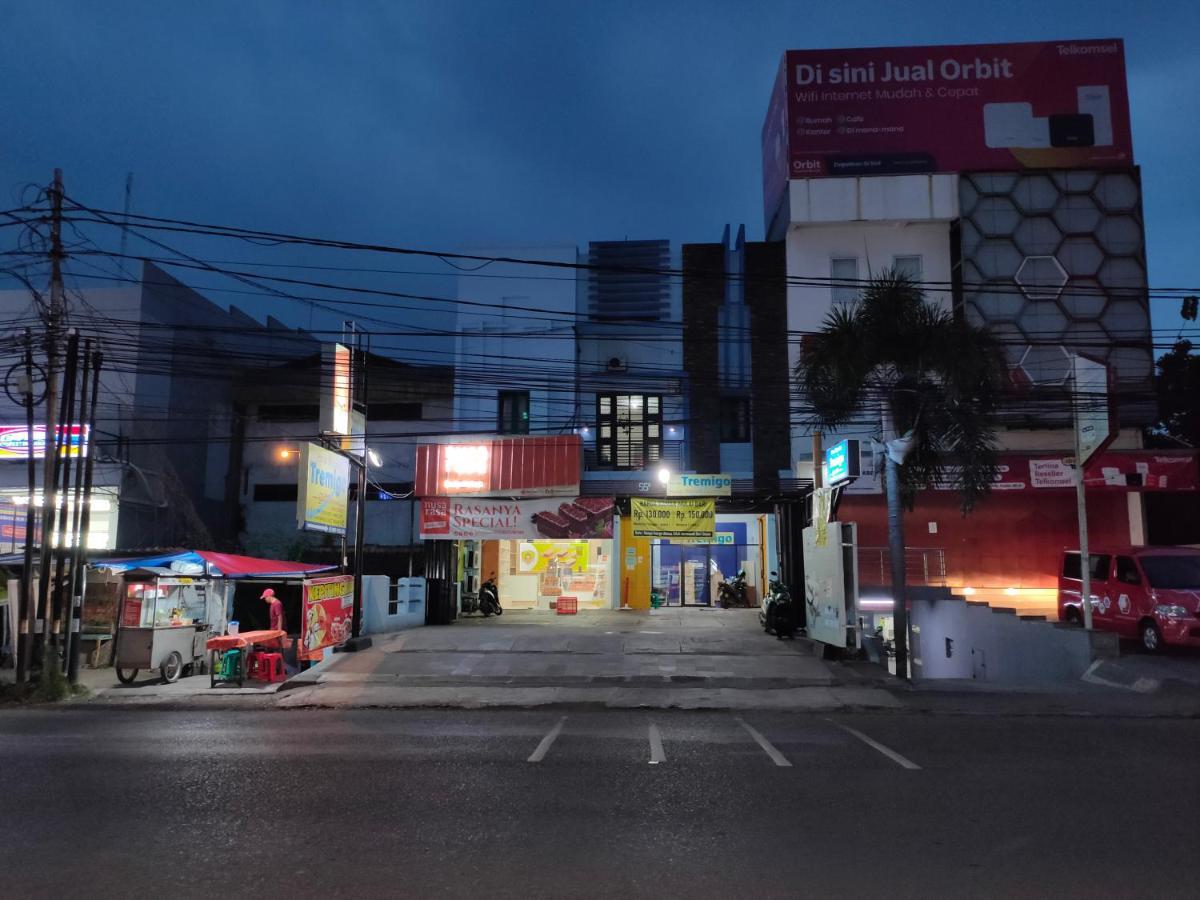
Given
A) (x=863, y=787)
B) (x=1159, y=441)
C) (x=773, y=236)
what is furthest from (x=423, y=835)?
(x=1159, y=441)

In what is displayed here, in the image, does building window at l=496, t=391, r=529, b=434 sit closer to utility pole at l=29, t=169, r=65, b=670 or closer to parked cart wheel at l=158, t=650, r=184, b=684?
parked cart wheel at l=158, t=650, r=184, b=684

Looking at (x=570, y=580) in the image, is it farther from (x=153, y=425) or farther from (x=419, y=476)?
(x=153, y=425)

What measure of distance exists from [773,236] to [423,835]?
2859 cm

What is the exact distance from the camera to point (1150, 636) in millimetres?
17078

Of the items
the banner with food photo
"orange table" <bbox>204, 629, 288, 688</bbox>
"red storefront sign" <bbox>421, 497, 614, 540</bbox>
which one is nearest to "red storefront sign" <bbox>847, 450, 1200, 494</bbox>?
"red storefront sign" <bbox>421, 497, 614, 540</bbox>

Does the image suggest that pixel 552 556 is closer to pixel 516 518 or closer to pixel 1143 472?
Result: pixel 516 518

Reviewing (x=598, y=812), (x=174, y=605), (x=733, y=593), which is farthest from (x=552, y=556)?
(x=598, y=812)

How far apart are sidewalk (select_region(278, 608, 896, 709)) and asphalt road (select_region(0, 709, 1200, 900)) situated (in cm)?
316

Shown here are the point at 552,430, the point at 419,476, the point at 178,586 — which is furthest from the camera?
the point at 552,430

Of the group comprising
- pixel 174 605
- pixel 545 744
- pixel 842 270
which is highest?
pixel 842 270

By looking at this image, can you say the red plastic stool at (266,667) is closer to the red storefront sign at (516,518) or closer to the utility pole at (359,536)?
the utility pole at (359,536)

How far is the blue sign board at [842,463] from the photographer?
16844mm

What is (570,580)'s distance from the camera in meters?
30.8

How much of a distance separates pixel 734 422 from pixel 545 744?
67.1 ft
